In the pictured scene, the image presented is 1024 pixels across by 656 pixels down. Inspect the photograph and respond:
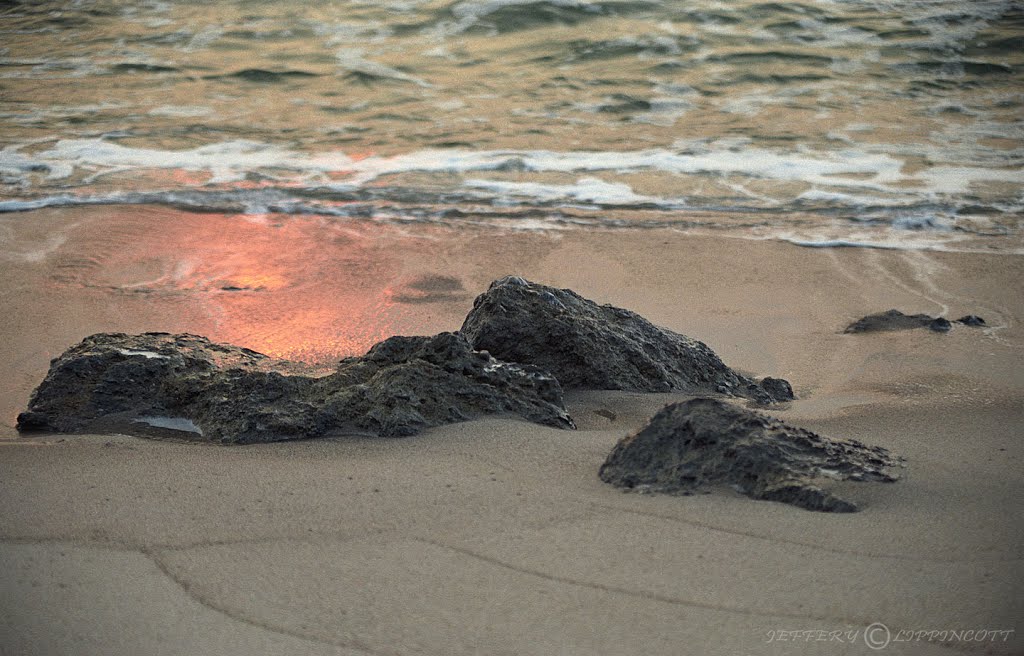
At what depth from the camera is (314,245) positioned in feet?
18.3

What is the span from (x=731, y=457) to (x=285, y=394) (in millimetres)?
1312

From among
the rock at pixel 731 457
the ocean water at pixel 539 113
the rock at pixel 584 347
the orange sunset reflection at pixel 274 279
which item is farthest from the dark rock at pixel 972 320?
the orange sunset reflection at pixel 274 279

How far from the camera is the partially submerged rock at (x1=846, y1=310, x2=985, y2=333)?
4102 mm

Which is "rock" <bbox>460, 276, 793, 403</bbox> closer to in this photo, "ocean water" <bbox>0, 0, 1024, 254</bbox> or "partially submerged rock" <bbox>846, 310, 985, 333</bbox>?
"partially submerged rock" <bbox>846, 310, 985, 333</bbox>

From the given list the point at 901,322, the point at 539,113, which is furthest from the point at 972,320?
the point at 539,113

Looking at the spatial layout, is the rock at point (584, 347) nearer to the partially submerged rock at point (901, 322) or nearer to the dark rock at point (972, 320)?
the partially submerged rock at point (901, 322)

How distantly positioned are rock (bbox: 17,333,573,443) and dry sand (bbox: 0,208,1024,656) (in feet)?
0.27

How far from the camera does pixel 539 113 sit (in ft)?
30.2

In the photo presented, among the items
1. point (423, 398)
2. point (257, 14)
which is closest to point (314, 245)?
point (423, 398)

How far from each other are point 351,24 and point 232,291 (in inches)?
341

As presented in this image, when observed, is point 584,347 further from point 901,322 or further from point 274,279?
point 274,279

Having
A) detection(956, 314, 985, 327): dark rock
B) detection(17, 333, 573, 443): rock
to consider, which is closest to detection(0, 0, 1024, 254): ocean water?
detection(956, 314, 985, 327): dark rock

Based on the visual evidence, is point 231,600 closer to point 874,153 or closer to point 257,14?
point 874,153

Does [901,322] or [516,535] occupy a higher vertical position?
[516,535]
